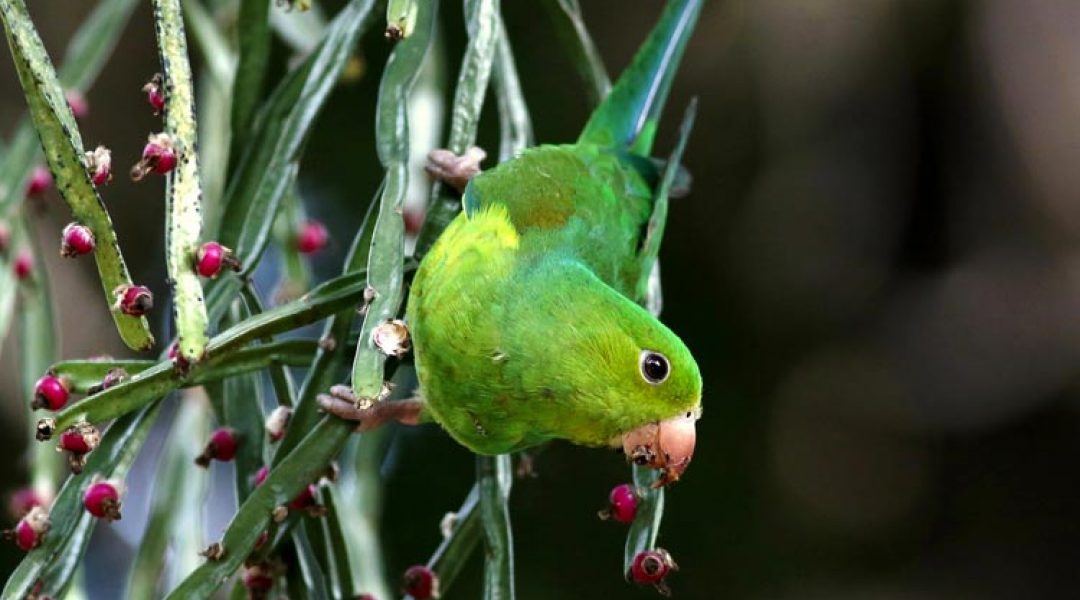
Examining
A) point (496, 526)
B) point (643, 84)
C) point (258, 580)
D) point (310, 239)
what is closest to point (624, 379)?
point (496, 526)

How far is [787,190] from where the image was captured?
4473 mm

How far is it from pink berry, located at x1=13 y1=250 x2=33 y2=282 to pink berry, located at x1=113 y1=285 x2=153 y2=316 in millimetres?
866

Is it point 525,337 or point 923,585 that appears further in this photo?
point 923,585

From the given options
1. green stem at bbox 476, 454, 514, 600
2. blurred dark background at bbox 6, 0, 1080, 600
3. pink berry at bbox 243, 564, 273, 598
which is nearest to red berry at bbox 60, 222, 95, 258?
pink berry at bbox 243, 564, 273, 598

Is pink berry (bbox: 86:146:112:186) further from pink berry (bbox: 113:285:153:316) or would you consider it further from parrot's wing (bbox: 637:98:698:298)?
parrot's wing (bbox: 637:98:698:298)

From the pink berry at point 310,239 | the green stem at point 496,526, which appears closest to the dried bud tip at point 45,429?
the green stem at point 496,526

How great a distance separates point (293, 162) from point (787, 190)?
2873 millimetres

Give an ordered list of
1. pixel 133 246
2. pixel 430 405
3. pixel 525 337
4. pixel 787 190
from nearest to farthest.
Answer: pixel 525 337 < pixel 430 405 < pixel 133 246 < pixel 787 190

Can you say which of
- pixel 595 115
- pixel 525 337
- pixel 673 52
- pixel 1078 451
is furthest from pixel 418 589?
pixel 1078 451

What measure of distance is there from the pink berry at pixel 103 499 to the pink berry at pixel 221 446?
0.19m

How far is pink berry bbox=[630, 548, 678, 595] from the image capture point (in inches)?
65.9

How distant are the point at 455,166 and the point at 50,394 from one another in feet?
2.06

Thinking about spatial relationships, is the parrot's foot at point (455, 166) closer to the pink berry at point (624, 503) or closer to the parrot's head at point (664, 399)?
the parrot's head at point (664, 399)

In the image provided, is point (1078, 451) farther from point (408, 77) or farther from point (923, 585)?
point (408, 77)
